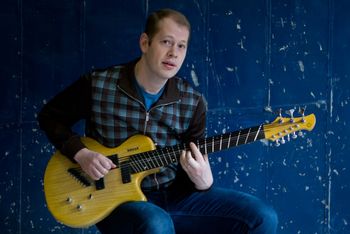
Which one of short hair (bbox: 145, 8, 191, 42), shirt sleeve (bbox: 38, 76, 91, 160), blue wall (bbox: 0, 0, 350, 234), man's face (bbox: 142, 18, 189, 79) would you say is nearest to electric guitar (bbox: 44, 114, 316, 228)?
shirt sleeve (bbox: 38, 76, 91, 160)

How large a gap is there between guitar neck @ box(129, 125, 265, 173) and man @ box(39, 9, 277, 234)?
0.21ft

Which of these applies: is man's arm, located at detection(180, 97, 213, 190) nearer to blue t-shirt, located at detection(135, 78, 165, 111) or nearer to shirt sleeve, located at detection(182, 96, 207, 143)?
Answer: shirt sleeve, located at detection(182, 96, 207, 143)

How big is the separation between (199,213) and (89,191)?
0.47 metres

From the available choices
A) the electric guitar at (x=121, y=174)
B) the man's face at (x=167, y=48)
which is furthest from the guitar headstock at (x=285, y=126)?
the man's face at (x=167, y=48)

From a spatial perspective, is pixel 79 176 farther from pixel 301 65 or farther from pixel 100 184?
pixel 301 65

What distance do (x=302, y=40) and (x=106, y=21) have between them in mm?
1096

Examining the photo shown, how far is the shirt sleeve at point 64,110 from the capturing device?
254cm

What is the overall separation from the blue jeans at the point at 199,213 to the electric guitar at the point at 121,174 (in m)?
0.07

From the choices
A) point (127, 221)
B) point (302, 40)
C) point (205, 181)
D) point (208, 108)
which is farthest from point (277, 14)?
point (127, 221)

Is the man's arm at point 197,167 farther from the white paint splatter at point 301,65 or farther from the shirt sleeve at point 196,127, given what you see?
the white paint splatter at point 301,65

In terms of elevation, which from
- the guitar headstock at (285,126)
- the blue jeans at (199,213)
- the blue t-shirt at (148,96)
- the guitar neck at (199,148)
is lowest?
the blue jeans at (199,213)

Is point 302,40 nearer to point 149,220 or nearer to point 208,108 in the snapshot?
point 208,108

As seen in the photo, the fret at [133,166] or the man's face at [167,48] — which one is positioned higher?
the man's face at [167,48]

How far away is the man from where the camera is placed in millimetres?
2453
